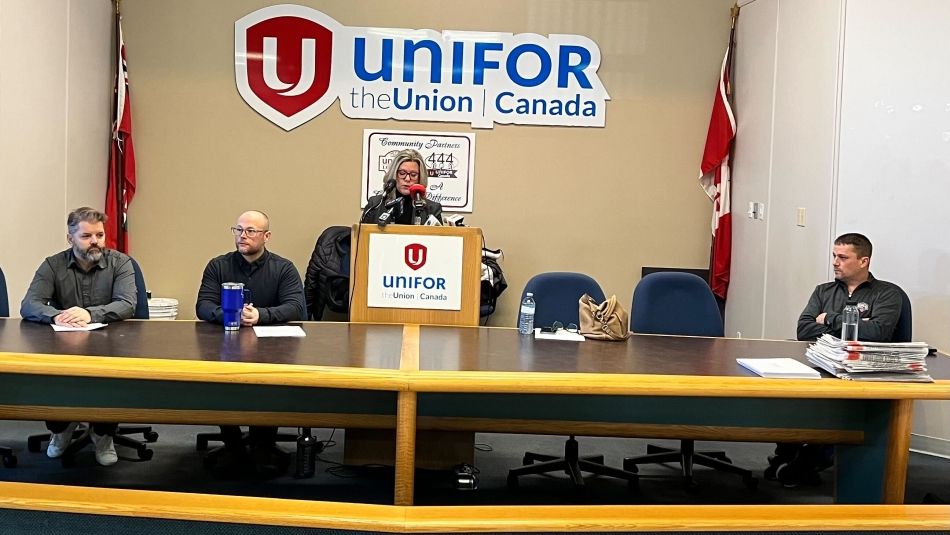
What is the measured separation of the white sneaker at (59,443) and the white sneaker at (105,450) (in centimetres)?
17

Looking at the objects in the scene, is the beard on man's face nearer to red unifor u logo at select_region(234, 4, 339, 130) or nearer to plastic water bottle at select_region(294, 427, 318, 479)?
plastic water bottle at select_region(294, 427, 318, 479)

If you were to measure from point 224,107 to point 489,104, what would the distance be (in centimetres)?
187

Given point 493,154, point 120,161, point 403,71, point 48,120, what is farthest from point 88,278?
point 493,154

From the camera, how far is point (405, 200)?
4996mm

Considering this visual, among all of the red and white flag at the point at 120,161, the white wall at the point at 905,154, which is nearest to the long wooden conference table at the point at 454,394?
the white wall at the point at 905,154

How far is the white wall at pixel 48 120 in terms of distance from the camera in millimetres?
5648

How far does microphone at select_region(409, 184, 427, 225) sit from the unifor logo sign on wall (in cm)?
251

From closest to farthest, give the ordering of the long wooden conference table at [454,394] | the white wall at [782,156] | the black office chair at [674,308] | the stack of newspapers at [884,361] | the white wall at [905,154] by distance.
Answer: the long wooden conference table at [454,394]
the stack of newspapers at [884,361]
the black office chair at [674,308]
the white wall at [905,154]
the white wall at [782,156]

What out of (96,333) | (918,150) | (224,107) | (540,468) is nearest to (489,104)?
(224,107)

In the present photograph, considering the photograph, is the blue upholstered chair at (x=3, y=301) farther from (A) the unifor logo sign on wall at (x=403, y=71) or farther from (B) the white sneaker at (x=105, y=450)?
(A) the unifor logo sign on wall at (x=403, y=71)

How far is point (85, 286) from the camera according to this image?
4.59m

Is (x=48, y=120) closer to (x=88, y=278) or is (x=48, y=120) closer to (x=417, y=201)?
(x=88, y=278)

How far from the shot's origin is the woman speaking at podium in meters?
4.85

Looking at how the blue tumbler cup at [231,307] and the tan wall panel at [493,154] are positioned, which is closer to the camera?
the blue tumbler cup at [231,307]
